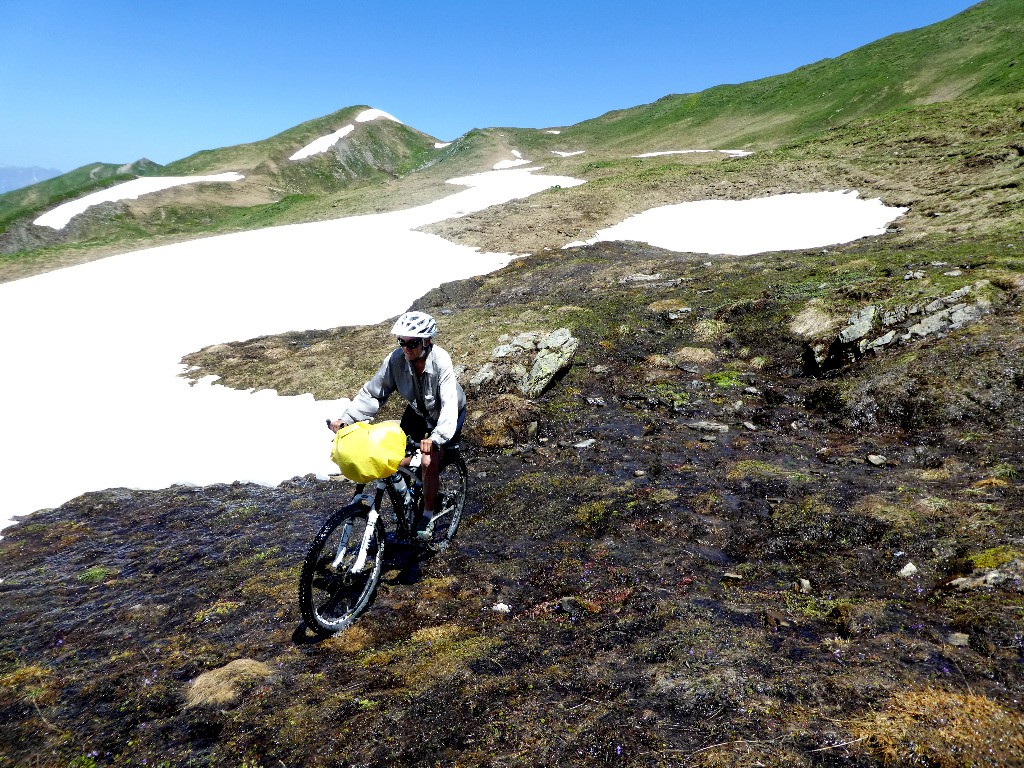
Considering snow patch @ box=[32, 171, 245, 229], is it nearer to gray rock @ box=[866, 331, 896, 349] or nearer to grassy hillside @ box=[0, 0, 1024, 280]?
grassy hillside @ box=[0, 0, 1024, 280]

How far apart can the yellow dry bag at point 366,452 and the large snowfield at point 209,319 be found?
6.95 meters

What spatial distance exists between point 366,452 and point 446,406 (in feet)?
4.69

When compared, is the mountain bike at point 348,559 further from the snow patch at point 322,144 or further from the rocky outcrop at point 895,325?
the snow patch at point 322,144

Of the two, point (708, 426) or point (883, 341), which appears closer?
point (708, 426)

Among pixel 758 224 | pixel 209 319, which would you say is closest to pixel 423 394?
pixel 209 319

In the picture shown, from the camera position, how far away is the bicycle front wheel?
588cm

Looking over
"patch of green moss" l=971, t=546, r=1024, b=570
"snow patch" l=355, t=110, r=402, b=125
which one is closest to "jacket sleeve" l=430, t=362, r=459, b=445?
"patch of green moss" l=971, t=546, r=1024, b=570

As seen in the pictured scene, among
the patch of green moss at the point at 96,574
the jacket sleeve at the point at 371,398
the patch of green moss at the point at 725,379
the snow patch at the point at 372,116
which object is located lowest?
the patch of green moss at the point at 96,574

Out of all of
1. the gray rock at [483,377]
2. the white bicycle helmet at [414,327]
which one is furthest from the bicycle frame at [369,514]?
the gray rock at [483,377]

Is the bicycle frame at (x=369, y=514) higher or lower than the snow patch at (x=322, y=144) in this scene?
lower

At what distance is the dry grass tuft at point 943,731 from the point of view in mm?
3316

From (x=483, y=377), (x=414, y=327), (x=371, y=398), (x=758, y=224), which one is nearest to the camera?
(x=414, y=327)

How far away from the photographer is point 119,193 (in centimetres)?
7038

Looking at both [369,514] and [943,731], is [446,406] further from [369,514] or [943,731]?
[943,731]
